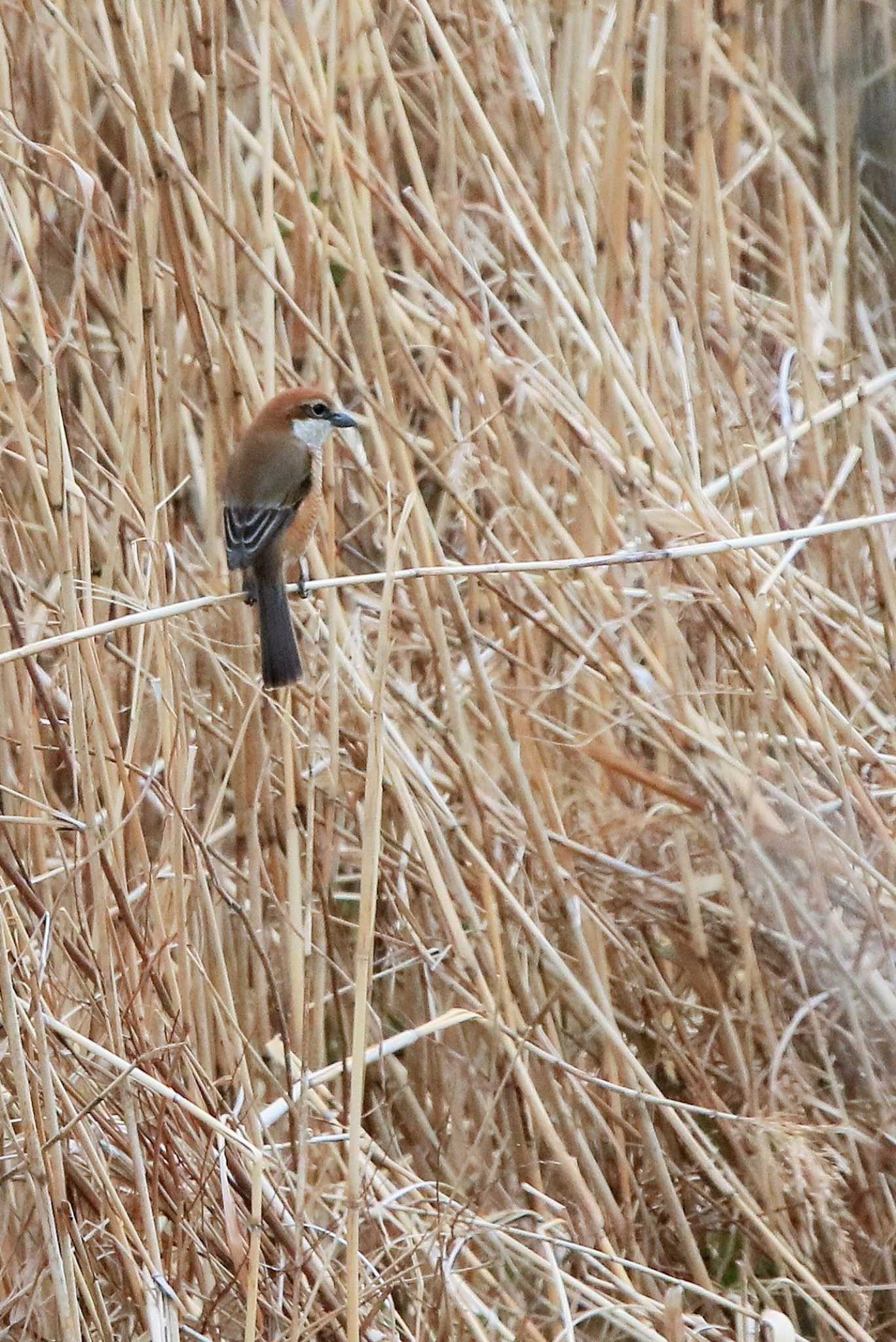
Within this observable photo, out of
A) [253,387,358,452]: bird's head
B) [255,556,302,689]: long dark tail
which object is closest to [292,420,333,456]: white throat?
[253,387,358,452]: bird's head

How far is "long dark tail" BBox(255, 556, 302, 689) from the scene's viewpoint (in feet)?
6.71

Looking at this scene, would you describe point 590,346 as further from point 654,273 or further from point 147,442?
point 147,442

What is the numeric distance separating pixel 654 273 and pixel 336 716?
94 cm

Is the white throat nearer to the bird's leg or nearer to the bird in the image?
the bird

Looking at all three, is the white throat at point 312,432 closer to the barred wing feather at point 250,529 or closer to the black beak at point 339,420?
the black beak at point 339,420

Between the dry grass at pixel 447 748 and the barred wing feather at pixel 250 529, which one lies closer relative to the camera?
the dry grass at pixel 447 748

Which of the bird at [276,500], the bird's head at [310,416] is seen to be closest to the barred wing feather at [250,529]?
the bird at [276,500]

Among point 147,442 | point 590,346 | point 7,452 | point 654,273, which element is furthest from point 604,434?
point 7,452

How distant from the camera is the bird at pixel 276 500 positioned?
6.83 feet

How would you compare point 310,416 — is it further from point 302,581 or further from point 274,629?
point 274,629

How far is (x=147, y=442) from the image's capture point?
1.95 metres

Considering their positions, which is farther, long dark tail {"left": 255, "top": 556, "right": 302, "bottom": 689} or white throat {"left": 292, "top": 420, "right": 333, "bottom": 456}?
white throat {"left": 292, "top": 420, "right": 333, "bottom": 456}

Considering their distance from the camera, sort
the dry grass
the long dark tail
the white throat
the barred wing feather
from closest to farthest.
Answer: the dry grass, the long dark tail, the barred wing feather, the white throat

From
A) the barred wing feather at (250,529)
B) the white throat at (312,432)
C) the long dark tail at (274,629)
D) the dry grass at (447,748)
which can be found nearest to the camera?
the dry grass at (447,748)
